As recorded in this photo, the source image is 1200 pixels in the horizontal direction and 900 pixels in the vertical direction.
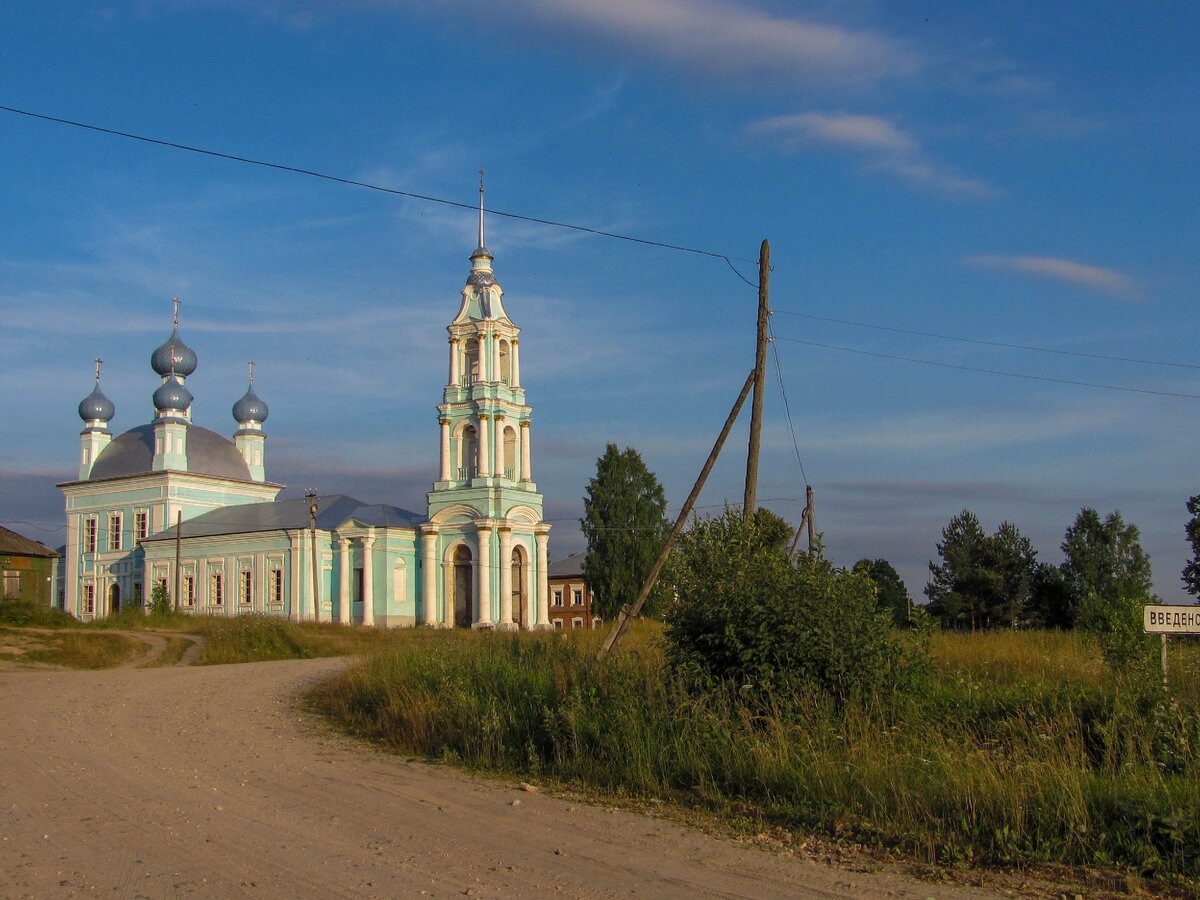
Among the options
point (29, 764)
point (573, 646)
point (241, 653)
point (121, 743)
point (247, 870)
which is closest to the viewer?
point (247, 870)

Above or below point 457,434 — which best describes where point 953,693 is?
below

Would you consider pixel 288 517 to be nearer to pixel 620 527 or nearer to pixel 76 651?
pixel 620 527

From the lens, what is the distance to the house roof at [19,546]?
5575 cm

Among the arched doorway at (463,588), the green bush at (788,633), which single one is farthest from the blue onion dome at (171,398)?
the green bush at (788,633)

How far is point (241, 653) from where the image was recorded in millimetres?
31422

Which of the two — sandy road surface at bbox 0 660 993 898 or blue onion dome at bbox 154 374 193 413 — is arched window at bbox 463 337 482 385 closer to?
blue onion dome at bbox 154 374 193 413

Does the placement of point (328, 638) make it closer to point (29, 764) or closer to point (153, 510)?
point (29, 764)

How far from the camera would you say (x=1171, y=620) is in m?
10.4

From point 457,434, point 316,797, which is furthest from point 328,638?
point 316,797

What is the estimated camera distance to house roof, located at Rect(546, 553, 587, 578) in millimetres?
79812

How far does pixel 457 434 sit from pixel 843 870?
1782 inches

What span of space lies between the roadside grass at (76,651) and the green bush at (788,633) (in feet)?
68.8

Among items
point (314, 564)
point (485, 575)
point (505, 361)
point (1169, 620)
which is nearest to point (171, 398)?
point (314, 564)

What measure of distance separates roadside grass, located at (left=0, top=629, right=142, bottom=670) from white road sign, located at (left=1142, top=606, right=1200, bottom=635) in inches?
1001
